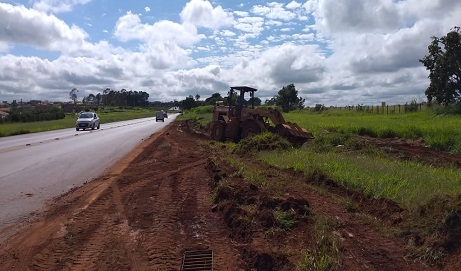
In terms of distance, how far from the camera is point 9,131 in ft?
145

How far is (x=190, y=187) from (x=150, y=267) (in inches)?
219

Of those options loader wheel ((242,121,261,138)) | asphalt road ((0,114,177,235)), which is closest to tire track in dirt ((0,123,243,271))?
asphalt road ((0,114,177,235))

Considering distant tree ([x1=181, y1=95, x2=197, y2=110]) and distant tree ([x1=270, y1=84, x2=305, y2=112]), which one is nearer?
distant tree ([x1=270, y1=84, x2=305, y2=112])

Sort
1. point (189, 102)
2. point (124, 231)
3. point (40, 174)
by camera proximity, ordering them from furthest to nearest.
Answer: point (189, 102), point (40, 174), point (124, 231)

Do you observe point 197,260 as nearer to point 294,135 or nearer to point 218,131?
point 294,135

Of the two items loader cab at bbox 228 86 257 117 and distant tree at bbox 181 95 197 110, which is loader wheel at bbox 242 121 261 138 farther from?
distant tree at bbox 181 95 197 110

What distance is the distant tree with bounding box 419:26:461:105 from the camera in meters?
44.0

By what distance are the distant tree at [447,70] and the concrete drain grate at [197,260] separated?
43551 mm

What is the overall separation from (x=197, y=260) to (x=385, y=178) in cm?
581

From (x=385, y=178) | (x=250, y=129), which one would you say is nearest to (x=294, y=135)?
(x=250, y=129)

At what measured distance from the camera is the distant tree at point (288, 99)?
96188 millimetres

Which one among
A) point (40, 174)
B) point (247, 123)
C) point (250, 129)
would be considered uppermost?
point (247, 123)

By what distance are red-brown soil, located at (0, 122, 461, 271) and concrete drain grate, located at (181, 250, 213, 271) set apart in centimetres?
Answer: 8

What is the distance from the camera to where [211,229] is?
7469 mm
